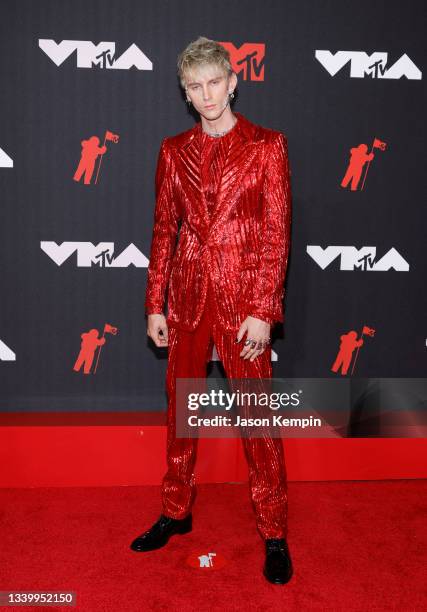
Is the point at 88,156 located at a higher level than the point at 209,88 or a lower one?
lower

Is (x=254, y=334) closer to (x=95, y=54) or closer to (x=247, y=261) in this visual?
(x=247, y=261)

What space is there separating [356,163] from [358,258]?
46cm

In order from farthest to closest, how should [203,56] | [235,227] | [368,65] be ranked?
1. [368,65]
2. [235,227]
3. [203,56]

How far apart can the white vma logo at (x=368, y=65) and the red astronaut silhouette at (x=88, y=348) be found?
169 centimetres

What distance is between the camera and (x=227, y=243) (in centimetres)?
204

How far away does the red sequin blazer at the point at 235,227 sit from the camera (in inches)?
78.8

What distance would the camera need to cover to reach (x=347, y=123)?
117 inches

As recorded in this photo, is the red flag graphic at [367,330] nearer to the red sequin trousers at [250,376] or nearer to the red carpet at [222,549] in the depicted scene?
the red carpet at [222,549]

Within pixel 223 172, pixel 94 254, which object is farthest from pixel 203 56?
pixel 94 254

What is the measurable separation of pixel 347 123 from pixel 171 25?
36.9 inches

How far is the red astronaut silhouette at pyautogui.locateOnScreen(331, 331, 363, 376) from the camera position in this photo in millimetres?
3158

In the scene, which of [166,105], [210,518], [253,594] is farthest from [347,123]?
[253,594]

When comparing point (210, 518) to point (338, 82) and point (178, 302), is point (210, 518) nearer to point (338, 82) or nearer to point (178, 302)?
point (178, 302)

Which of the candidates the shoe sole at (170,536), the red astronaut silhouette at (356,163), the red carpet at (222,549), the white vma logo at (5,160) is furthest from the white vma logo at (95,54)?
the shoe sole at (170,536)
